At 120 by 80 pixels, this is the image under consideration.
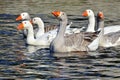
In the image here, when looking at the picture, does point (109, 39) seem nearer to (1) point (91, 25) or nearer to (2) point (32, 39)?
(1) point (91, 25)

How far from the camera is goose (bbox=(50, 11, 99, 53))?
20.9 meters

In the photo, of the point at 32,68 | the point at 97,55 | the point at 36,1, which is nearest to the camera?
the point at 32,68

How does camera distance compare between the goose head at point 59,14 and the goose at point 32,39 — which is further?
the goose at point 32,39

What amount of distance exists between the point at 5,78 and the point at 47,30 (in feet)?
31.7

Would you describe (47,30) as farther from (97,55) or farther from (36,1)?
(36,1)

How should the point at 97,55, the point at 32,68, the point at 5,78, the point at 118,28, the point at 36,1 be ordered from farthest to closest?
the point at 36,1 < the point at 118,28 < the point at 97,55 < the point at 32,68 < the point at 5,78

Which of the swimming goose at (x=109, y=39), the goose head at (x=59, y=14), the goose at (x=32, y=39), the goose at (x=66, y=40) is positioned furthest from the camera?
the goose at (x=32, y=39)

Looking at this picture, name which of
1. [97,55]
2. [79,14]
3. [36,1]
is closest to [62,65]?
[97,55]

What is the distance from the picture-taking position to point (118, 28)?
81.0 feet

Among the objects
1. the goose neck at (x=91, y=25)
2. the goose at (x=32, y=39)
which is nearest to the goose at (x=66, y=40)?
the goose at (x=32, y=39)

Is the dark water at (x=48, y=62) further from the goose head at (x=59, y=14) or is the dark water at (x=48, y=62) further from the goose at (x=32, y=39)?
the goose head at (x=59, y=14)

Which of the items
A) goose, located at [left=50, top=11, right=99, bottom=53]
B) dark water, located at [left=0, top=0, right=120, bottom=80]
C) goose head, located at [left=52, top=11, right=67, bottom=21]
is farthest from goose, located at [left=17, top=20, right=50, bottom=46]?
goose head, located at [left=52, top=11, right=67, bottom=21]

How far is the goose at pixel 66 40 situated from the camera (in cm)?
2092

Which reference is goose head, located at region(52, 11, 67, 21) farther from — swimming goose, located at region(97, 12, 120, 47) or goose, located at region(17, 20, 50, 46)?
goose, located at region(17, 20, 50, 46)
